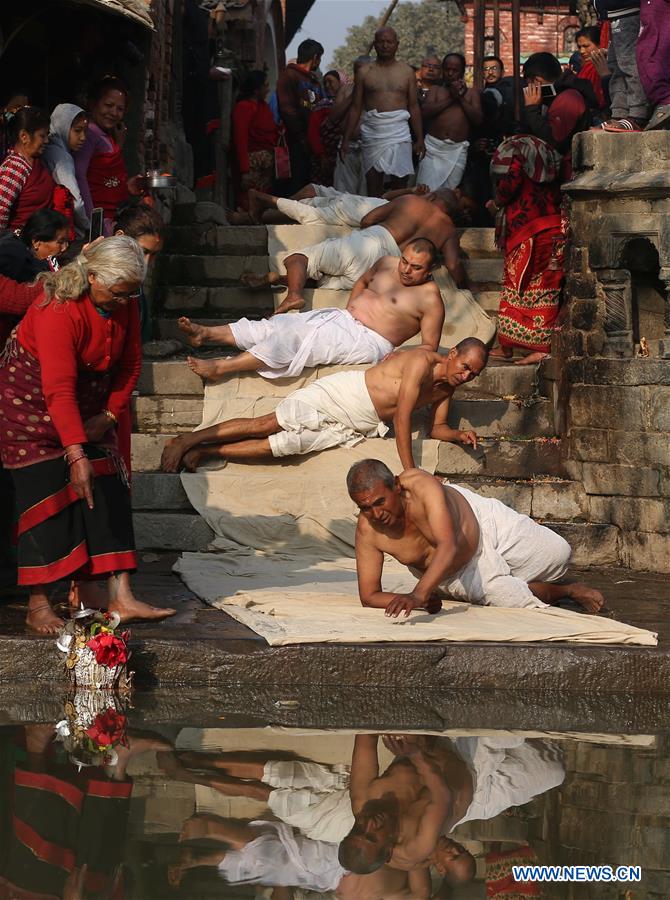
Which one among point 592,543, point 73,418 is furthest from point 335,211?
point 73,418

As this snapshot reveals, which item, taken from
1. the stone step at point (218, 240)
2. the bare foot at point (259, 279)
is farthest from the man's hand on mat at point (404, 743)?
the stone step at point (218, 240)

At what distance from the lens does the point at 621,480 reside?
8.39 m

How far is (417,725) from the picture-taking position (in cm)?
555

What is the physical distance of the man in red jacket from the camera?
14.2 meters

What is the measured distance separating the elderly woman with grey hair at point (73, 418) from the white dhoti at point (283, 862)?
1986 millimetres

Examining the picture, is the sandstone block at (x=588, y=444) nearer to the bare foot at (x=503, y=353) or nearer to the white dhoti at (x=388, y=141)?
the bare foot at (x=503, y=353)

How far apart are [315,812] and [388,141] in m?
9.23

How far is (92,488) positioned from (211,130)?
948 cm

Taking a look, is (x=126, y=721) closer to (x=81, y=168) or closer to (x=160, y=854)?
(x=160, y=854)

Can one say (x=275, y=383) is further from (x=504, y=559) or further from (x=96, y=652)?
(x=96, y=652)

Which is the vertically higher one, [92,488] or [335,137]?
[335,137]

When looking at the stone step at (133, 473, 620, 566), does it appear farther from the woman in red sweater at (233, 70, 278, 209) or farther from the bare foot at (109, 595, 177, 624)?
the woman in red sweater at (233, 70, 278, 209)

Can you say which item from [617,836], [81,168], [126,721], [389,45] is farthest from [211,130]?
[617,836]

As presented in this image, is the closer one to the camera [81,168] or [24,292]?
[24,292]
